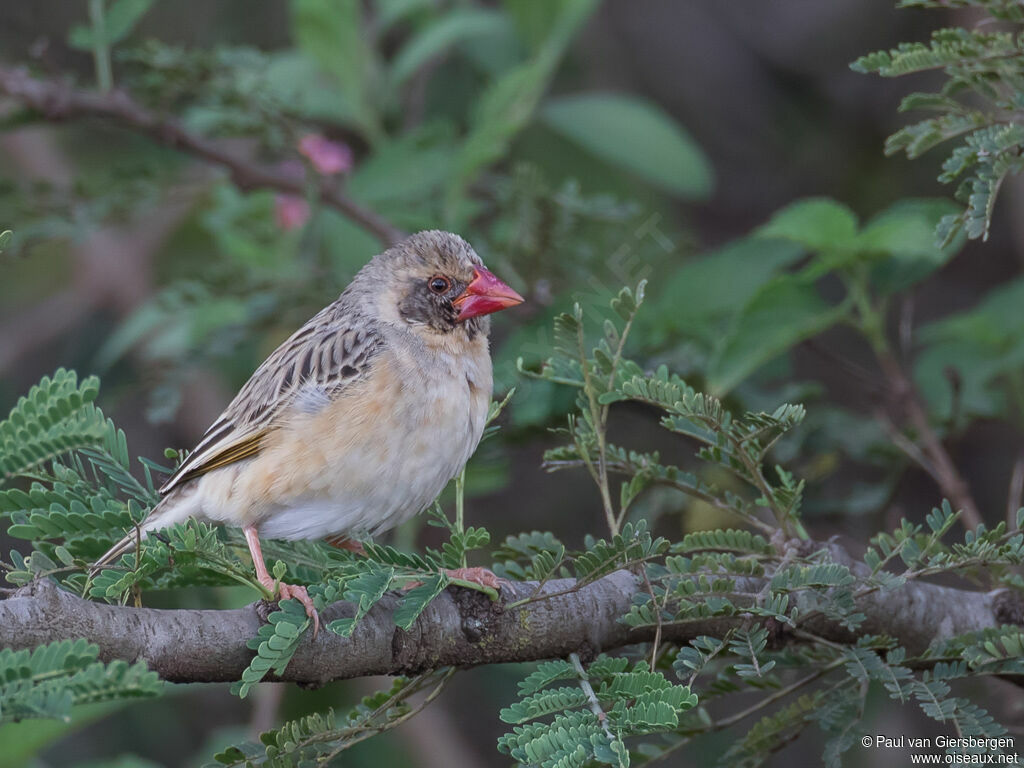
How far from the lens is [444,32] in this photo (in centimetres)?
421

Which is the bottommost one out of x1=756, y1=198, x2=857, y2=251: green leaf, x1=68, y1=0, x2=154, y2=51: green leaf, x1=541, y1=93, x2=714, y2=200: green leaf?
x1=756, y1=198, x2=857, y2=251: green leaf

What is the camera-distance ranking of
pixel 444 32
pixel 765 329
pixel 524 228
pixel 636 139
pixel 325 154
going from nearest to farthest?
1. pixel 765 329
2. pixel 524 228
3. pixel 444 32
4. pixel 636 139
5. pixel 325 154

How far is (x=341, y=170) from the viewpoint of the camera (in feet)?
15.5

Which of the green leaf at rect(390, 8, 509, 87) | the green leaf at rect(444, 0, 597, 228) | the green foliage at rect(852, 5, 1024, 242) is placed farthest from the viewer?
the green leaf at rect(390, 8, 509, 87)

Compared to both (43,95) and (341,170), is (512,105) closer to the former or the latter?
(341,170)

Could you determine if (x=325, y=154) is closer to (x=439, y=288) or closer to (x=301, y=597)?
(x=439, y=288)

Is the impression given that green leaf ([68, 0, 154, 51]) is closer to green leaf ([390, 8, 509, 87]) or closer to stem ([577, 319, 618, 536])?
green leaf ([390, 8, 509, 87])

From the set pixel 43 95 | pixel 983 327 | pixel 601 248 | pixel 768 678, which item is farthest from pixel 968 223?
pixel 43 95

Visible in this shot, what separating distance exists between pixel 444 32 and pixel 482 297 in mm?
1270

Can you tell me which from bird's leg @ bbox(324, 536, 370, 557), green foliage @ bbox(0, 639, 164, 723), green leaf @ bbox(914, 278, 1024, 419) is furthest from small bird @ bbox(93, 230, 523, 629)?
green leaf @ bbox(914, 278, 1024, 419)

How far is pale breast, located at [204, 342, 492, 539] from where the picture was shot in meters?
2.97

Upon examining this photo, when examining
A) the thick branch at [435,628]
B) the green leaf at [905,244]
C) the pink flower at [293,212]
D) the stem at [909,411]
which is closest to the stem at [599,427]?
the thick branch at [435,628]

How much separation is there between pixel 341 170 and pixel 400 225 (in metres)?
0.48

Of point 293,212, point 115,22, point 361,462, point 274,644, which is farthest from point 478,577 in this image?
point 293,212
